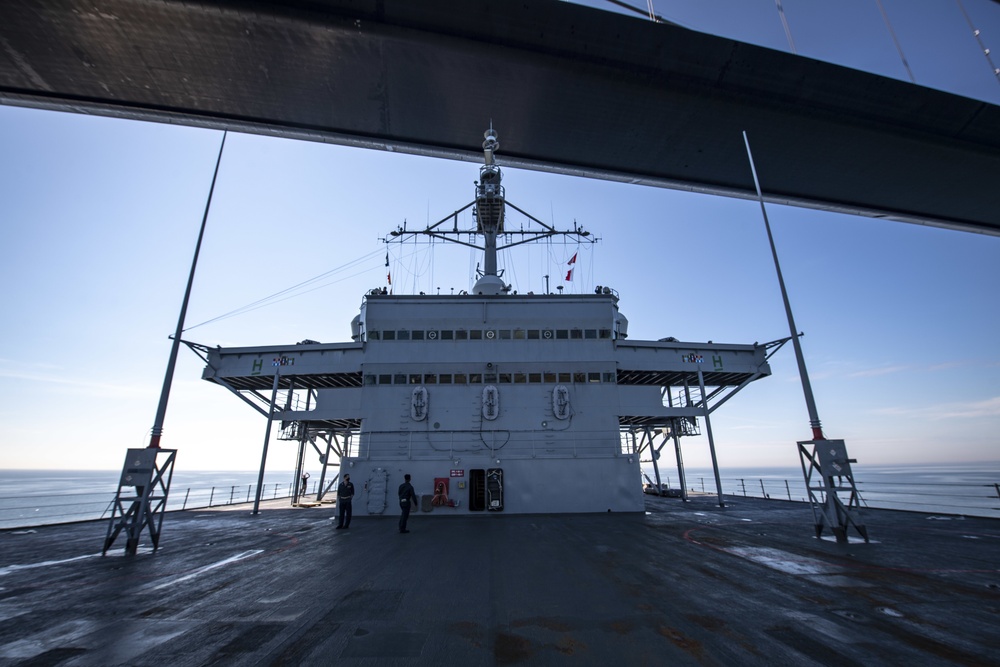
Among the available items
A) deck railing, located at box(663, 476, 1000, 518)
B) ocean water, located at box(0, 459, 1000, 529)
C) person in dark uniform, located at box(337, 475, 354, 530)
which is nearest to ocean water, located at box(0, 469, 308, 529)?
ocean water, located at box(0, 459, 1000, 529)

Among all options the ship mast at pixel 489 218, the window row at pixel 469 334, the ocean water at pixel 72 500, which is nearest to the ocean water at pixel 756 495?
the ocean water at pixel 72 500

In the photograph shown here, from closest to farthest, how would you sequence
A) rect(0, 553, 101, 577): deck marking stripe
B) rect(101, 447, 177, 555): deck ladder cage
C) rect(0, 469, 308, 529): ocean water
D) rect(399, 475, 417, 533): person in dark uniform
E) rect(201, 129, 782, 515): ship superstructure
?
rect(0, 553, 101, 577): deck marking stripe, rect(101, 447, 177, 555): deck ladder cage, rect(399, 475, 417, 533): person in dark uniform, rect(201, 129, 782, 515): ship superstructure, rect(0, 469, 308, 529): ocean water

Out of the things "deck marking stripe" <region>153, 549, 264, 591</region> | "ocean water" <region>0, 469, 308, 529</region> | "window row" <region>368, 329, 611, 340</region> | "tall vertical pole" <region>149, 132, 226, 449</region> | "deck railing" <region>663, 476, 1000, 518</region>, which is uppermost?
"window row" <region>368, 329, 611, 340</region>

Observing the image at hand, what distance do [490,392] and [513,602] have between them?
47.7ft

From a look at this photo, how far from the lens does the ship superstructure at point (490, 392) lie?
19.0 meters

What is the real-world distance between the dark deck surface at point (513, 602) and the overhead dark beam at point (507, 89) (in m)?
19.2

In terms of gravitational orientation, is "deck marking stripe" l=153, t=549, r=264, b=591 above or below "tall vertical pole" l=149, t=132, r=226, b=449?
below

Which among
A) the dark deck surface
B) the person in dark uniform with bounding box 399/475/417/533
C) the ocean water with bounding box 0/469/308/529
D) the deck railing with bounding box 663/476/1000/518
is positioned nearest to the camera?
the dark deck surface

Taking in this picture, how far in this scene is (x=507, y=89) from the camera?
19.4 meters

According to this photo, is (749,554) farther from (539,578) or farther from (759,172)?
(759,172)

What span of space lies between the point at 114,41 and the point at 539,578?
86.8 ft

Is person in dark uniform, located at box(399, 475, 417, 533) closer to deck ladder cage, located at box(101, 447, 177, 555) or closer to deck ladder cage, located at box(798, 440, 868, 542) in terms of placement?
deck ladder cage, located at box(101, 447, 177, 555)

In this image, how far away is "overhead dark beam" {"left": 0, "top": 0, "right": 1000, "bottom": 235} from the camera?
16.1 m

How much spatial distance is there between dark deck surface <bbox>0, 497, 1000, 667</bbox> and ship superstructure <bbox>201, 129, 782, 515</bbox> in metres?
7.61
